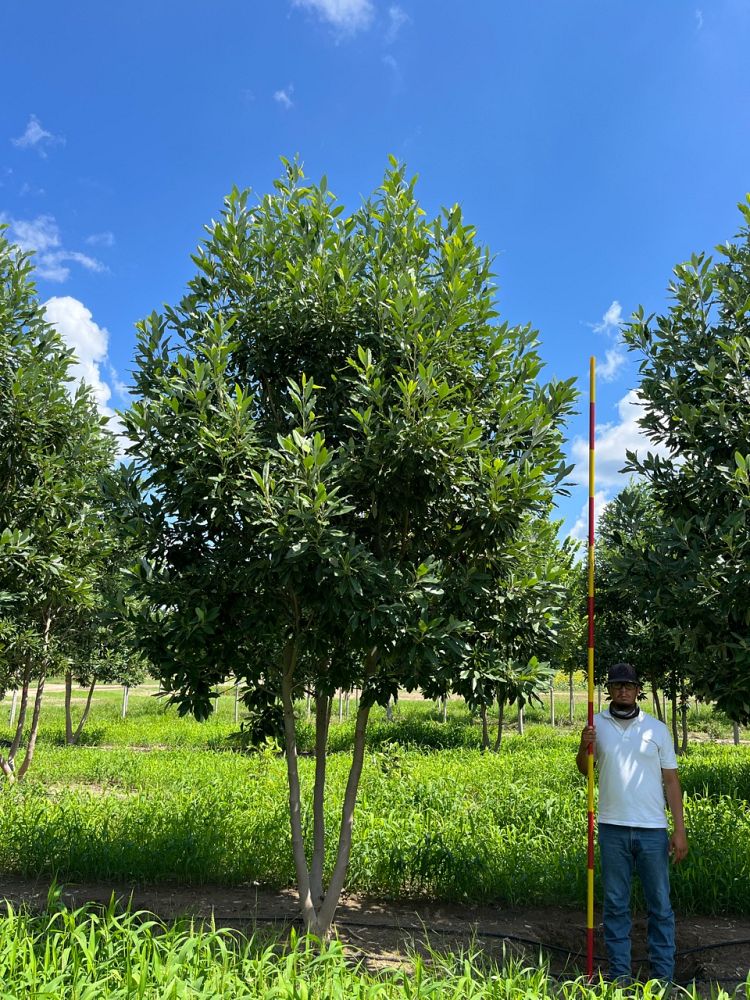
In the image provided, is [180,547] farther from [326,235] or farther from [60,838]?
[60,838]

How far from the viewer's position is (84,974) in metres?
3.40

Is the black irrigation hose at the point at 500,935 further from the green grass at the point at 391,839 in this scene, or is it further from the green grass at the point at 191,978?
the green grass at the point at 191,978

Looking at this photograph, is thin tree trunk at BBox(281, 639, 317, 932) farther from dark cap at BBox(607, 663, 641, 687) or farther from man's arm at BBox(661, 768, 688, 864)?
man's arm at BBox(661, 768, 688, 864)

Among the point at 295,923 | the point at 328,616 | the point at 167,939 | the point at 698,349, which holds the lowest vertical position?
the point at 295,923

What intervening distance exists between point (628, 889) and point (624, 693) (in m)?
1.19

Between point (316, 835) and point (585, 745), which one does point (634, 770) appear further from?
point (316, 835)

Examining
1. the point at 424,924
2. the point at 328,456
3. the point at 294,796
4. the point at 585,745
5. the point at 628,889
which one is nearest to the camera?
the point at 328,456

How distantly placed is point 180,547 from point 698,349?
4057 mm

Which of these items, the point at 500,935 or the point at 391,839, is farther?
the point at 391,839

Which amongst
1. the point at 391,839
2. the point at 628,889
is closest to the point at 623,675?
the point at 628,889

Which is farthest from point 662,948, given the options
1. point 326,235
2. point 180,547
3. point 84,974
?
point 326,235

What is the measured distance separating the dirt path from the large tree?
1.70m

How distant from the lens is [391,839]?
663 centimetres

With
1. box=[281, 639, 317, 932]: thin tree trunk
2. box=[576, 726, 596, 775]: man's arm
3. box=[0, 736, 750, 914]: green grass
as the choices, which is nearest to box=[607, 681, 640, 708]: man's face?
box=[576, 726, 596, 775]: man's arm
